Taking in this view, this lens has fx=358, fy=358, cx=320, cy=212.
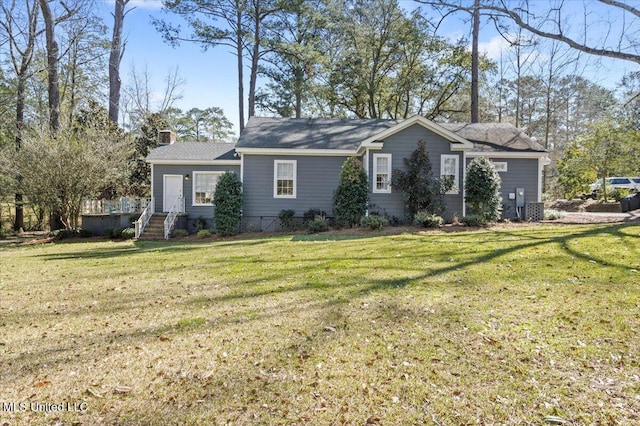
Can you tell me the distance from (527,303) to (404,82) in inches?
947

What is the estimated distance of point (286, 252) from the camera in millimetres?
8945

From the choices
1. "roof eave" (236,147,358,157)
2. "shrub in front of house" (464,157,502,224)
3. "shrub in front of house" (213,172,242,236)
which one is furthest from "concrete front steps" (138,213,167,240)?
"shrub in front of house" (464,157,502,224)

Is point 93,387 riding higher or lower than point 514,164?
lower

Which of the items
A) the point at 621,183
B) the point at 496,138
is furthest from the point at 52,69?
the point at 621,183

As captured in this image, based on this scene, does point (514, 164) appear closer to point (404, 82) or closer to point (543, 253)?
point (543, 253)

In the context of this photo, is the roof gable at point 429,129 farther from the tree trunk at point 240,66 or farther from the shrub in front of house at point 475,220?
the tree trunk at point 240,66

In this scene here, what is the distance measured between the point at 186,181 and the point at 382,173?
28.8 feet

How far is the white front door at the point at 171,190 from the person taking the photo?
16297mm

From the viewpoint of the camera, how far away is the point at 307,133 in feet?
54.5

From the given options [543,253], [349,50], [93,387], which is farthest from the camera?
[349,50]

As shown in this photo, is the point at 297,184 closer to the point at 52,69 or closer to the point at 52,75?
the point at 52,69

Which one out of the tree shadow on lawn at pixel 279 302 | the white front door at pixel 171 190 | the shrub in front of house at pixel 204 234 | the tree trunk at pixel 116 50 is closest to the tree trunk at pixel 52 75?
the tree trunk at pixel 116 50

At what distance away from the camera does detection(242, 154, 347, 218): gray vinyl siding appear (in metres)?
15.2

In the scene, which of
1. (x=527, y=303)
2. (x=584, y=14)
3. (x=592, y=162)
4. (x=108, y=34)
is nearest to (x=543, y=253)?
(x=527, y=303)
